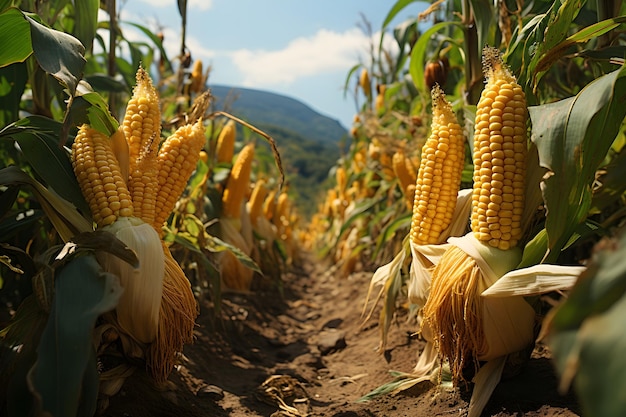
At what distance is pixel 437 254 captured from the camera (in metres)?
2.11

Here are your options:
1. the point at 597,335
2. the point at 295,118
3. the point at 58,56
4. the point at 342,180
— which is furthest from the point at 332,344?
the point at 295,118

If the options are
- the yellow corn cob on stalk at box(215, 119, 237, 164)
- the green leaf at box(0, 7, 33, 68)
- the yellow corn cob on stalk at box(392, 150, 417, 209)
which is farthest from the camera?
the yellow corn cob on stalk at box(215, 119, 237, 164)

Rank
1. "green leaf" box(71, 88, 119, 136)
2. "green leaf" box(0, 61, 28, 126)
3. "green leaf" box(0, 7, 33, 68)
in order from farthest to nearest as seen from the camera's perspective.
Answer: "green leaf" box(0, 61, 28, 126) < "green leaf" box(0, 7, 33, 68) < "green leaf" box(71, 88, 119, 136)

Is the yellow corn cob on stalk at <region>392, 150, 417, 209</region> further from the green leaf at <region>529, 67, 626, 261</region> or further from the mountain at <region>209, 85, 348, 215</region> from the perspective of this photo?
the green leaf at <region>529, 67, 626, 261</region>

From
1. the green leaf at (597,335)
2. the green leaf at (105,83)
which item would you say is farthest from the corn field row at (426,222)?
the green leaf at (105,83)

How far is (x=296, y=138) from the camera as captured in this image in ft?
181

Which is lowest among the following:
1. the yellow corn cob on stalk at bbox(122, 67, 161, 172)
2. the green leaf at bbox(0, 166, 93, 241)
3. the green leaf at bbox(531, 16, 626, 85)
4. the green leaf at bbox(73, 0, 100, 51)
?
the green leaf at bbox(0, 166, 93, 241)

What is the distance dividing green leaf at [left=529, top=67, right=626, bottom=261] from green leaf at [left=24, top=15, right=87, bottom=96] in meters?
1.39

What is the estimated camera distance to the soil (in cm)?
193

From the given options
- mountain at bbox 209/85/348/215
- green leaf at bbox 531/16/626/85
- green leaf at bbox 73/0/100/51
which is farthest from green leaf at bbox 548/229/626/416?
mountain at bbox 209/85/348/215

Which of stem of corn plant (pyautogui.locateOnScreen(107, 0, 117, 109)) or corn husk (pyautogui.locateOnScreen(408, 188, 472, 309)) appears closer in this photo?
corn husk (pyautogui.locateOnScreen(408, 188, 472, 309))

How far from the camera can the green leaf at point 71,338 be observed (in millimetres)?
1200

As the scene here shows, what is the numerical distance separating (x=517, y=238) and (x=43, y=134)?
70.4 inches

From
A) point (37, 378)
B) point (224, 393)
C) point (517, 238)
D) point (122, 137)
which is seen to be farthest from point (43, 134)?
point (517, 238)
